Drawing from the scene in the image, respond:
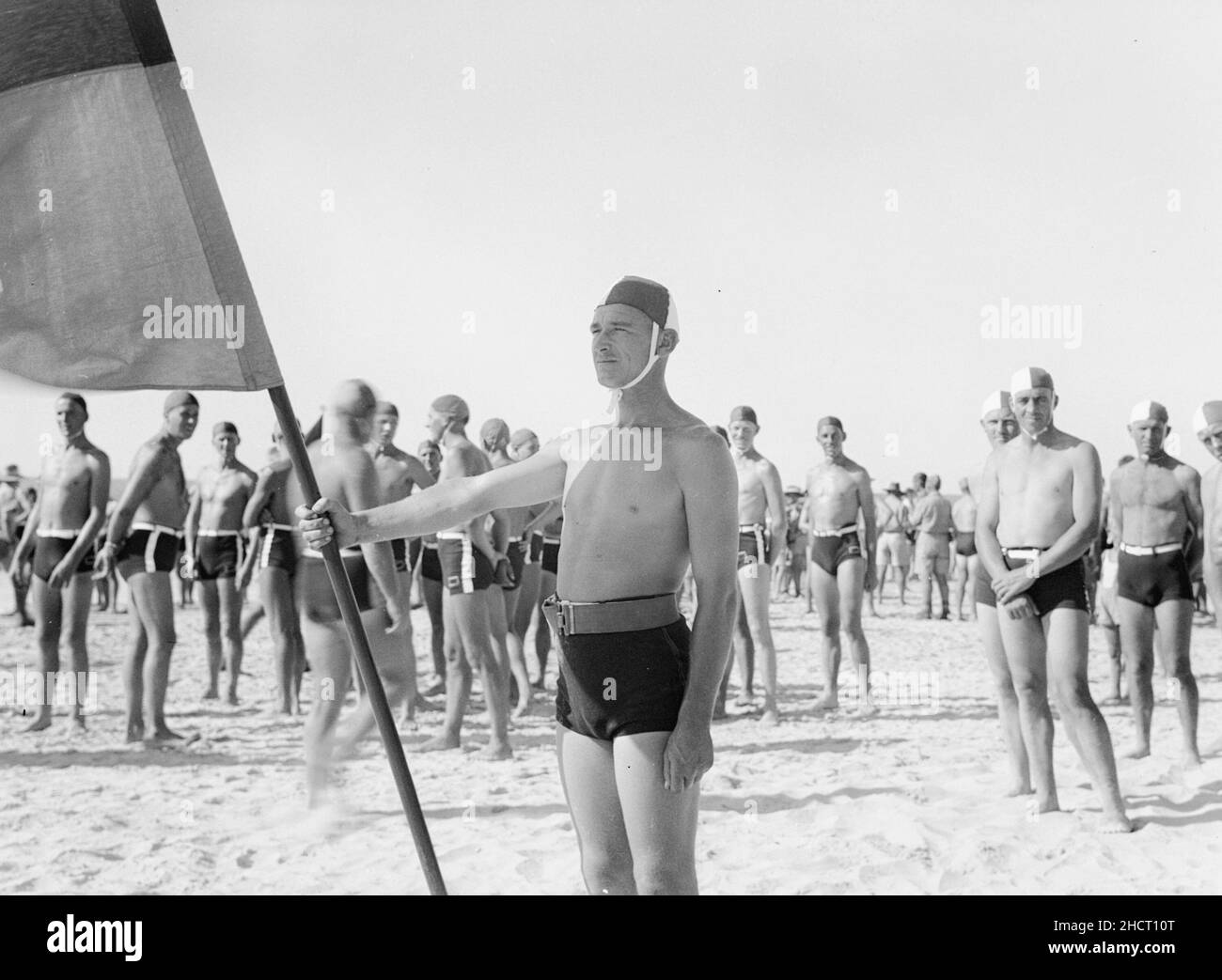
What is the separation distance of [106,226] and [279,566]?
13.5 ft

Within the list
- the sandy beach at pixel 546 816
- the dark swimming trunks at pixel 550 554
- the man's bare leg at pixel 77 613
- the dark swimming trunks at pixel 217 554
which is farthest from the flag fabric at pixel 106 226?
the dark swimming trunks at pixel 550 554

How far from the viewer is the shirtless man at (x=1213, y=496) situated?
19.5ft

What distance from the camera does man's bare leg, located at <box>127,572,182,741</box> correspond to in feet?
21.6

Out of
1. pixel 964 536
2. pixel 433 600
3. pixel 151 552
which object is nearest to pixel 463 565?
pixel 151 552

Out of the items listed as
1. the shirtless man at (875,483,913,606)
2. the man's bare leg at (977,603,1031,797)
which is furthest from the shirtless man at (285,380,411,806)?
the shirtless man at (875,483,913,606)

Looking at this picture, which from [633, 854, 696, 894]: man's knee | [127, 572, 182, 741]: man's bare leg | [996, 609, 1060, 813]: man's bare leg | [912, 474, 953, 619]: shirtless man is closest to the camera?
[633, 854, 696, 894]: man's knee

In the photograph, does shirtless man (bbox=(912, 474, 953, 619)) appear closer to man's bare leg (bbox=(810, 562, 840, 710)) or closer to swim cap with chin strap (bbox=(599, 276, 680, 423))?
man's bare leg (bbox=(810, 562, 840, 710))

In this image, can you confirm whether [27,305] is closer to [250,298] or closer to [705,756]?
[250,298]

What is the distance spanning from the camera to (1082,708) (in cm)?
505

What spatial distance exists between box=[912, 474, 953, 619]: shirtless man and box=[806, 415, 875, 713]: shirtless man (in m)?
8.20

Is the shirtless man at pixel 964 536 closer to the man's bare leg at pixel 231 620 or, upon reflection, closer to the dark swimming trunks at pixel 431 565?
the dark swimming trunks at pixel 431 565

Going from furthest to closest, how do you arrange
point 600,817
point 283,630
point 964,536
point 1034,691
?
point 964,536, point 283,630, point 1034,691, point 600,817

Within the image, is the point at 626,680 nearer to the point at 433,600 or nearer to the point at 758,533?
the point at 758,533
